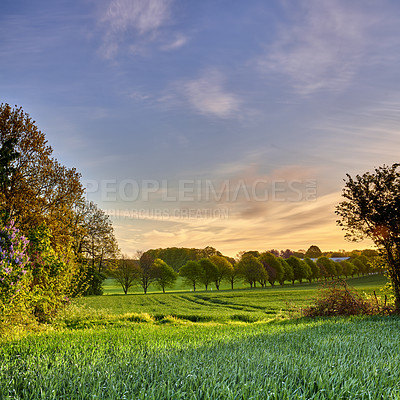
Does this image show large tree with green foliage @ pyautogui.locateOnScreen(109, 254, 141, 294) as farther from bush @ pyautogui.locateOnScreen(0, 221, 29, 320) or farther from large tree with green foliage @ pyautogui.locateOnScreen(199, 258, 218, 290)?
bush @ pyautogui.locateOnScreen(0, 221, 29, 320)

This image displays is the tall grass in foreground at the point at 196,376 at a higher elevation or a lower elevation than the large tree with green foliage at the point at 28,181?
lower

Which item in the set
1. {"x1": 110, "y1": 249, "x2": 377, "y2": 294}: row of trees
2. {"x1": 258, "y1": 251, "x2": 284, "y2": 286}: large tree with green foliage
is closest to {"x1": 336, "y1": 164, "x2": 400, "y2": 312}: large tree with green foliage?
{"x1": 110, "y1": 249, "x2": 377, "y2": 294}: row of trees

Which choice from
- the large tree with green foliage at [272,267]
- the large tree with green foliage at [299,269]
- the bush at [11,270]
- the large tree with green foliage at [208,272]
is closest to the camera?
the bush at [11,270]

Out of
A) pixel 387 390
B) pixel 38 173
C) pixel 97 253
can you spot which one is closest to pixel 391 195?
pixel 387 390

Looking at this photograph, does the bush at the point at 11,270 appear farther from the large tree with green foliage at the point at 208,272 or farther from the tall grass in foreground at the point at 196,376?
the large tree with green foliage at the point at 208,272

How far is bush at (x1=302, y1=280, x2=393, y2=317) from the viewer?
1331cm

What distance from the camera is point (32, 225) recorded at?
1585cm

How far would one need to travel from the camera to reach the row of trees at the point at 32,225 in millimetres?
10195

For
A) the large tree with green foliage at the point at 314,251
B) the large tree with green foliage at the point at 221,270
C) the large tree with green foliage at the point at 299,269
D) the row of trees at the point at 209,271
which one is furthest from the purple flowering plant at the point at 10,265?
the large tree with green foliage at the point at 314,251

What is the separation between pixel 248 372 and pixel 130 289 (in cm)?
6881

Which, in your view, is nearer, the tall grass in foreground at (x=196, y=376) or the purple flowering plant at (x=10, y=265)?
the tall grass in foreground at (x=196, y=376)

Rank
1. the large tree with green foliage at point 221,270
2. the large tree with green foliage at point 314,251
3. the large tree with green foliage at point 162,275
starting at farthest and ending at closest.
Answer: the large tree with green foliage at point 314,251 < the large tree with green foliage at point 221,270 < the large tree with green foliage at point 162,275

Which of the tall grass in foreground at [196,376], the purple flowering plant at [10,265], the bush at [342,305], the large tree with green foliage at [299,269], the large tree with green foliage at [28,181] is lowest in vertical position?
the large tree with green foliage at [299,269]

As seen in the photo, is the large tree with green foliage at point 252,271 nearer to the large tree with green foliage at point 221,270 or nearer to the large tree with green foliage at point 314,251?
the large tree with green foliage at point 221,270
